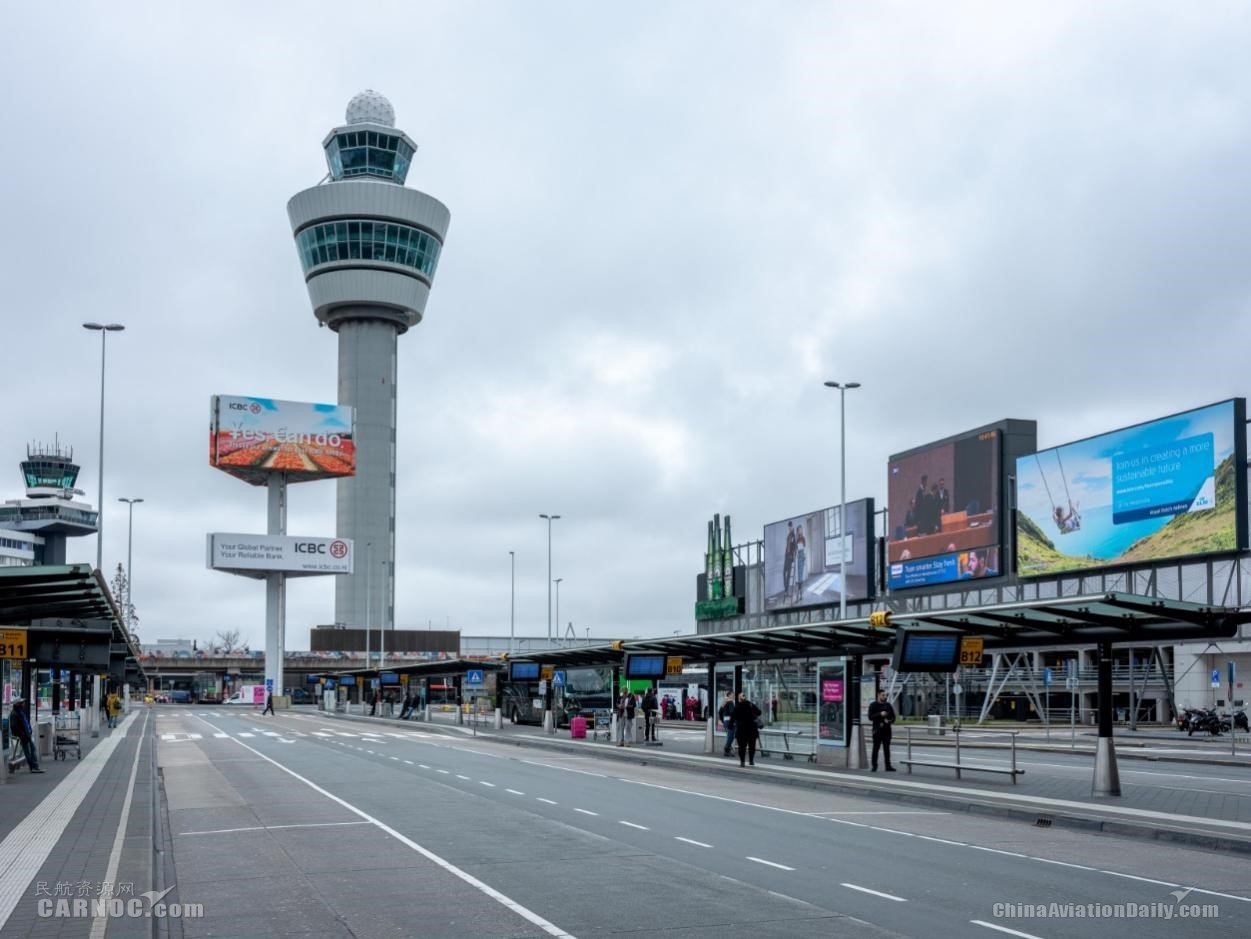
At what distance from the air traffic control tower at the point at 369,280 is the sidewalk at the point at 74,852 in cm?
10104

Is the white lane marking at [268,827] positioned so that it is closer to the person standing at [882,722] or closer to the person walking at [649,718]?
the person standing at [882,722]

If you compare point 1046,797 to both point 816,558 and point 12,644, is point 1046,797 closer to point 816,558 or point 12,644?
point 12,644

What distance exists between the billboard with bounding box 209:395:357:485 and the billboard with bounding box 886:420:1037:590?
5925 cm

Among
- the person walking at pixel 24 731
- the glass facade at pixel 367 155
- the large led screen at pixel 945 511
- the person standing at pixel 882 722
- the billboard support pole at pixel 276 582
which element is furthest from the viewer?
the glass facade at pixel 367 155

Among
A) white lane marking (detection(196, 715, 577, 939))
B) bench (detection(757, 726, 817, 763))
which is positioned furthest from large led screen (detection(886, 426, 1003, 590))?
white lane marking (detection(196, 715, 577, 939))

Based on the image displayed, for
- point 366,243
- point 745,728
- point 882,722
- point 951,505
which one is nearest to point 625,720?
point 745,728

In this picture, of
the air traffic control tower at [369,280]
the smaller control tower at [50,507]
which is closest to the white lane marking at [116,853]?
the air traffic control tower at [369,280]

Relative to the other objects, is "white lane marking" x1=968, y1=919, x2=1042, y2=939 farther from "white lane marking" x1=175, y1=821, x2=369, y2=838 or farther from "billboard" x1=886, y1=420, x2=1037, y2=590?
"billboard" x1=886, y1=420, x2=1037, y2=590

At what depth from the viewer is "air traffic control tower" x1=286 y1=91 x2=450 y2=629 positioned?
126562 millimetres

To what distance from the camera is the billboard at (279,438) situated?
11019 centimetres

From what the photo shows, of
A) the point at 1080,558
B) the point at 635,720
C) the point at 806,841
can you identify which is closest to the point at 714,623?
the point at 1080,558

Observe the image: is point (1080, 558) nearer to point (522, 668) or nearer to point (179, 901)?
point (522, 668)

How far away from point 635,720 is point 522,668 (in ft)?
35.4

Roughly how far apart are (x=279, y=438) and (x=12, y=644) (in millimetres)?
88313
